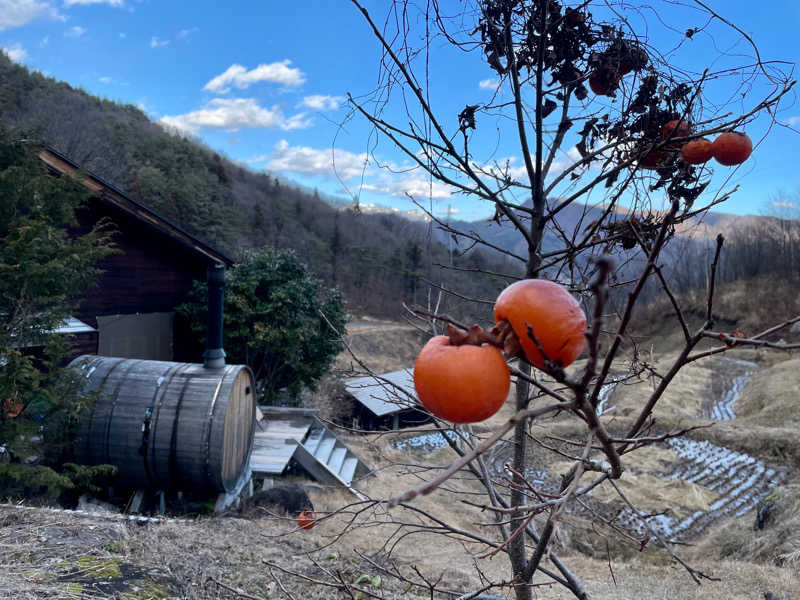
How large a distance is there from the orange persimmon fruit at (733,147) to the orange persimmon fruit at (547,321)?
1.13 m

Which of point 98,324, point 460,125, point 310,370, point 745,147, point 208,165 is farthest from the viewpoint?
point 208,165

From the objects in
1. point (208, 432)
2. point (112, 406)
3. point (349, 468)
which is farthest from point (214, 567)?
point (349, 468)

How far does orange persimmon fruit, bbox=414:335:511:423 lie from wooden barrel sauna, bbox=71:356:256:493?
591cm

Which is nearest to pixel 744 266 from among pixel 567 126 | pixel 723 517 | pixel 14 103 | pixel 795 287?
pixel 795 287

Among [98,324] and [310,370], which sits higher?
[98,324]

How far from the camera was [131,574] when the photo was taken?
3750 mm

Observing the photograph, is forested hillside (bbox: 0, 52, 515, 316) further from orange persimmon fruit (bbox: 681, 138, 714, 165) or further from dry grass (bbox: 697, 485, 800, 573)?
orange persimmon fruit (bbox: 681, 138, 714, 165)

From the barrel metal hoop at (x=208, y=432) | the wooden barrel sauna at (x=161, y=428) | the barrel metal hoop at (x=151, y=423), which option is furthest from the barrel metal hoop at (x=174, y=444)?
the barrel metal hoop at (x=208, y=432)

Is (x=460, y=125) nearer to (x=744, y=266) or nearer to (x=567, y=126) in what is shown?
(x=567, y=126)

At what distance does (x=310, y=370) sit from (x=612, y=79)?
39.4 feet

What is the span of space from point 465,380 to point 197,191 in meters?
33.0

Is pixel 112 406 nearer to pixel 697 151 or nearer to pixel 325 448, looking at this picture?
pixel 325 448

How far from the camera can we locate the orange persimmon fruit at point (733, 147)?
5.06 feet

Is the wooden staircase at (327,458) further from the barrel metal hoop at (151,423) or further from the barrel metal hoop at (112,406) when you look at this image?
the barrel metal hoop at (112,406)
